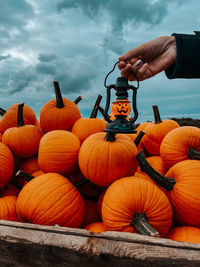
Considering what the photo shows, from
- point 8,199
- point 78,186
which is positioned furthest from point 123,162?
point 8,199

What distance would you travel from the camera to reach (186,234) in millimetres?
1380

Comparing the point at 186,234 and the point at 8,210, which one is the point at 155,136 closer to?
the point at 186,234

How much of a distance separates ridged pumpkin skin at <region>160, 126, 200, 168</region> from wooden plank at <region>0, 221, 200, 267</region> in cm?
126

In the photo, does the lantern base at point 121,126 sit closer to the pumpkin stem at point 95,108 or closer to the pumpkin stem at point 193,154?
the pumpkin stem at point 193,154

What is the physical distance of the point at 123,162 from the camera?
1607 millimetres

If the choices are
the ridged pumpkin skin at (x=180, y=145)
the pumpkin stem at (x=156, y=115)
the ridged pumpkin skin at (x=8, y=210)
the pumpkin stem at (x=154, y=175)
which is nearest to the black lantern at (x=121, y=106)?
the pumpkin stem at (x=154, y=175)

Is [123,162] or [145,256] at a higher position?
[123,162]

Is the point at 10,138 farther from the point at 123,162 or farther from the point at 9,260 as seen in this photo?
the point at 9,260

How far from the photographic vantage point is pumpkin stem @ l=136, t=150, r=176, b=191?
1583 millimetres

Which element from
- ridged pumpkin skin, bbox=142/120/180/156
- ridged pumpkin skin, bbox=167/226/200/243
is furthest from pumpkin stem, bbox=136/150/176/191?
ridged pumpkin skin, bbox=142/120/180/156

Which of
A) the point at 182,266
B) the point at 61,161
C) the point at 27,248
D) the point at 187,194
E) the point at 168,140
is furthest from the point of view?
the point at 168,140

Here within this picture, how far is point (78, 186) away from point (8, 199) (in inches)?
25.0

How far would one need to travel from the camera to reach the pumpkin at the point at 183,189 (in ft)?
4.99

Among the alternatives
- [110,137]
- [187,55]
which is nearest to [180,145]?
[110,137]
